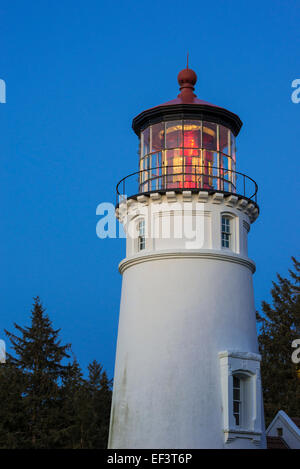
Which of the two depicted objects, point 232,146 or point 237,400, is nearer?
point 237,400

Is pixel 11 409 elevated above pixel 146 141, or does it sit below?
below

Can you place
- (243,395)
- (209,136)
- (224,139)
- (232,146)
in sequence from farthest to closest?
(232,146), (224,139), (209,136), (243,395)

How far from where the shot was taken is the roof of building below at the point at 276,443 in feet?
78.0

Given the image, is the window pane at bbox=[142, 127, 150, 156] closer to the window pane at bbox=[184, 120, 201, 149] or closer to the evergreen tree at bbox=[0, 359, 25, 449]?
the window pane at bbox=[184, 120, 201, 149]

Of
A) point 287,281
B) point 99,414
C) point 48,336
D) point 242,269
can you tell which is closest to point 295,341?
point 287,281

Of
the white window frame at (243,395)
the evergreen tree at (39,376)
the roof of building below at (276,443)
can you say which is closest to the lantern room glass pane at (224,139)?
the white window frame at (243,395)

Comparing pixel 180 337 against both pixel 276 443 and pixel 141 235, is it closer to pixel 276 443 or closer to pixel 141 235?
pixel 141 235

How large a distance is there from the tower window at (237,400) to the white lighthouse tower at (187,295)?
31mm

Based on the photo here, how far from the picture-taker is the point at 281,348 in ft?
141

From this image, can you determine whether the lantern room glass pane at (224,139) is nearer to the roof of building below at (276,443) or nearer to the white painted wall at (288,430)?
the white painted wall at (288,430)

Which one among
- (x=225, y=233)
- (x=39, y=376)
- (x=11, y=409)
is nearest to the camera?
(x=225, y=233)

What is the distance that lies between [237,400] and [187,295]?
11.5 ft

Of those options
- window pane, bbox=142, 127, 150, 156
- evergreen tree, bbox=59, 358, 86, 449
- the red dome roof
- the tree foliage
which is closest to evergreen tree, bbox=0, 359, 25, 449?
the tree foliage

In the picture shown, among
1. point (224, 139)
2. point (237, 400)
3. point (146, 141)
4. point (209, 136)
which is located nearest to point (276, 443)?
point (237, 400)
